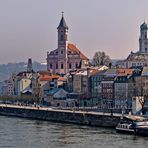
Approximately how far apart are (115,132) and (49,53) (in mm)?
75692

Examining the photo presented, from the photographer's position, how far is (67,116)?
72.6 metres

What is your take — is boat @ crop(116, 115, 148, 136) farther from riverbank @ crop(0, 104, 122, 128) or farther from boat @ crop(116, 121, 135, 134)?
riverbank @ crop(0, 104, 122, 128)

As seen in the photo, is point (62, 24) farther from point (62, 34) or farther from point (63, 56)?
point (63, 56)

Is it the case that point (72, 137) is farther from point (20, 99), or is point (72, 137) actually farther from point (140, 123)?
point (20, 99)

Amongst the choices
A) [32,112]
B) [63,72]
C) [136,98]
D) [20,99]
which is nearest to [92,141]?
[136,98]

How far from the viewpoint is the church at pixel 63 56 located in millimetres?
129375

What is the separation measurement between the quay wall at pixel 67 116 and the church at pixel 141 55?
32.2 m

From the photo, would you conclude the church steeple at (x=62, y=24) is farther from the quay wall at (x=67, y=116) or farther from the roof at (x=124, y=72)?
the quay wall at (x=67, y=116)

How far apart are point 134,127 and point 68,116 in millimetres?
16794

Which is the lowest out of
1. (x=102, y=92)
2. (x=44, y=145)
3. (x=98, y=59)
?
(x=44, y=145)

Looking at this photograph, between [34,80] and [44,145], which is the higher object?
[34,80]

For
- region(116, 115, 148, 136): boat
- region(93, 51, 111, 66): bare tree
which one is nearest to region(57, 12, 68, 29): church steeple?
region(93, 51, 111, 66): bare tree

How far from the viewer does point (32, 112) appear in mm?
81750

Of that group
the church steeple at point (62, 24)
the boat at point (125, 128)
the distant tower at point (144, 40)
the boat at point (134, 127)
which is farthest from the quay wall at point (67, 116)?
the distant tower at point (144, 40)
